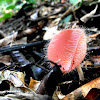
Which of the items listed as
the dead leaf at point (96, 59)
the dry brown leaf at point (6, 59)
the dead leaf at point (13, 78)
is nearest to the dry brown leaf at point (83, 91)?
the dead leaf at point (96, 59)

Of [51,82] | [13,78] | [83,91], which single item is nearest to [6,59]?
[13,78]

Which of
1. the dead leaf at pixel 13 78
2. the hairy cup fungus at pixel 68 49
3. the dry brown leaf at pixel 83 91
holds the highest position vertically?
the hairy cup fungus at pixel 68 49

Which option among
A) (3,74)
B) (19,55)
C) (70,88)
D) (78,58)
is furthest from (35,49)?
(78,58)

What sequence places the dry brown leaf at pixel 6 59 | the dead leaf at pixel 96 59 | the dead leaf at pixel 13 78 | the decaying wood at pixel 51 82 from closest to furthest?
the decaying wood at pixel 51 82 → the dead leaf at pixel 13 78 → the dead leaf at pixel 96 59 → the dry brown leaf at pixel 6 59

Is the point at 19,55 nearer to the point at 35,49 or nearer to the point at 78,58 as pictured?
the point at 35,49

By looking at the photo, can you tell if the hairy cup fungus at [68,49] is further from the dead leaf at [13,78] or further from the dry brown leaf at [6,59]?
the dry brown leaf at [6,59]

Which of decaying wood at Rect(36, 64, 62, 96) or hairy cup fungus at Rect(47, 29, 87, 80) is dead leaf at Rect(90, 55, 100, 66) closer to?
hairy cup fungus at Rect(47, 29, 87, 80)

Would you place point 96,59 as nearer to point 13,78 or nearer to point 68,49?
point 68,49

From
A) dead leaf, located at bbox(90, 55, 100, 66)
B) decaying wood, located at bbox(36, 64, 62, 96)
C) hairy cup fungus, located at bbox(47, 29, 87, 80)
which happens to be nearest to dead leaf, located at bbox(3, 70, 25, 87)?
decaying wood, located at bbox(36, 64, 62, 96)
